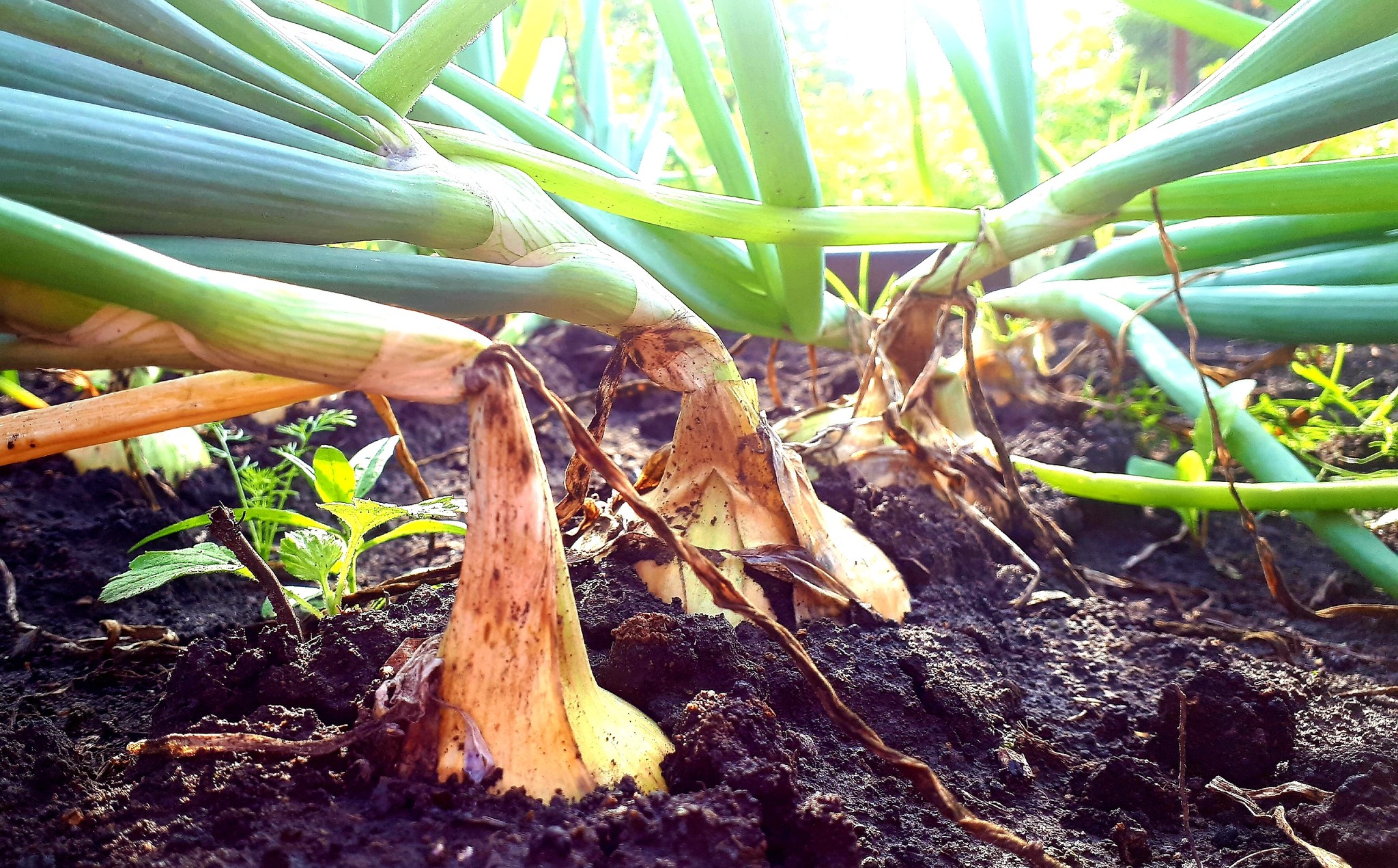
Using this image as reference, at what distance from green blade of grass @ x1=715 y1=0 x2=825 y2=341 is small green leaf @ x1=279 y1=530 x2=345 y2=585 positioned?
48 cm

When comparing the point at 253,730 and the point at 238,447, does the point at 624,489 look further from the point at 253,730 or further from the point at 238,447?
the point at 238,447

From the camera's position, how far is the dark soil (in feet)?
1.53

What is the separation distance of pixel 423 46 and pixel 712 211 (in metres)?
0.28

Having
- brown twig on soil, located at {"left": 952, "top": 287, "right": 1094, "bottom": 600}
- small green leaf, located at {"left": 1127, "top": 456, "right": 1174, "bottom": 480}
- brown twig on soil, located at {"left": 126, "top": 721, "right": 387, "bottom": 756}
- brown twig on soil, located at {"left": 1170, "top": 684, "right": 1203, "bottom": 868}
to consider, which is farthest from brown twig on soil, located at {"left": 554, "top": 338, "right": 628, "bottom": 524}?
small green leaf, located at {"left": 1127, "top": 456, "right": 1174, "bottom": 480}

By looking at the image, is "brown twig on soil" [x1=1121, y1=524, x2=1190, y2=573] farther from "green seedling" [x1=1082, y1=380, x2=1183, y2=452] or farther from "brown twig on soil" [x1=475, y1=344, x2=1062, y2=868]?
"brown twig on soil" [x1=475, y1=344, x2=1062, y2=868]

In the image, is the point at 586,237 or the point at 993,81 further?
the point at 993,81

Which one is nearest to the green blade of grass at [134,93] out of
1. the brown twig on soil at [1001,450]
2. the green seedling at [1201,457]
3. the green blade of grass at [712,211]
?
the green blade of grass at [712,211]

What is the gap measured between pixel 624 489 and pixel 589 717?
144 mm

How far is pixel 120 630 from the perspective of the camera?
744 millimetres

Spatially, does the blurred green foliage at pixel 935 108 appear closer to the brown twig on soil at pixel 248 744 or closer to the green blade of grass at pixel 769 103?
the green blade of grass at pixel 769 103

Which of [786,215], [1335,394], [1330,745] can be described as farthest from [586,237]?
[1335,394]

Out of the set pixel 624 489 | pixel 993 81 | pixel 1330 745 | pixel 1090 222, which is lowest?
pixel 1330 745

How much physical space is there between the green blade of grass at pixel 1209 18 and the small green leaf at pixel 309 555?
98 cm

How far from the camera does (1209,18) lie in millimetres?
981
